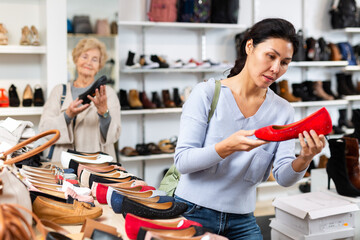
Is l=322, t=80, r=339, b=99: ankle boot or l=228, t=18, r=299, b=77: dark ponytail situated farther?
l=322, t=80, r=339, b=99: ankle boot

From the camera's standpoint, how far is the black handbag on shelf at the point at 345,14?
5254mm

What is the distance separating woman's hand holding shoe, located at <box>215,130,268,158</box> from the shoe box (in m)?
1.13

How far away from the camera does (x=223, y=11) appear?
4871 mm

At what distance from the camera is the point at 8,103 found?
13.1ft

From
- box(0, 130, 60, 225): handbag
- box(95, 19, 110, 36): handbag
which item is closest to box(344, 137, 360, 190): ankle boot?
box(0, 130, 60, 225): handbag

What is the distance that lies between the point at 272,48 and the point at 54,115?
73.1 inches

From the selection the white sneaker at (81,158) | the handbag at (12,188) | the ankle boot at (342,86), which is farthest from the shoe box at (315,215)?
the ankle boot at (342,86)

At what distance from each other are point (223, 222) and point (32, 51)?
294cm

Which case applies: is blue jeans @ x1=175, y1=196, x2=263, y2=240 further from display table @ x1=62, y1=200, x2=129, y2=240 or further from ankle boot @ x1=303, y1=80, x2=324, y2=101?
ankle boot @ x1=303, y1=80, x2=324, y2=101

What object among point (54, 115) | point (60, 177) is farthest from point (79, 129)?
point (60, 177)

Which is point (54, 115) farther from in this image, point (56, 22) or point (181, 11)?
point (181, 11)

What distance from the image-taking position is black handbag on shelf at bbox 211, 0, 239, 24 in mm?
4859

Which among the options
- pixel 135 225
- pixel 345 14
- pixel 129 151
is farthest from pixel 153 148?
pixel 135 225

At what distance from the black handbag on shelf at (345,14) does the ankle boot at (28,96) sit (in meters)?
3.76
